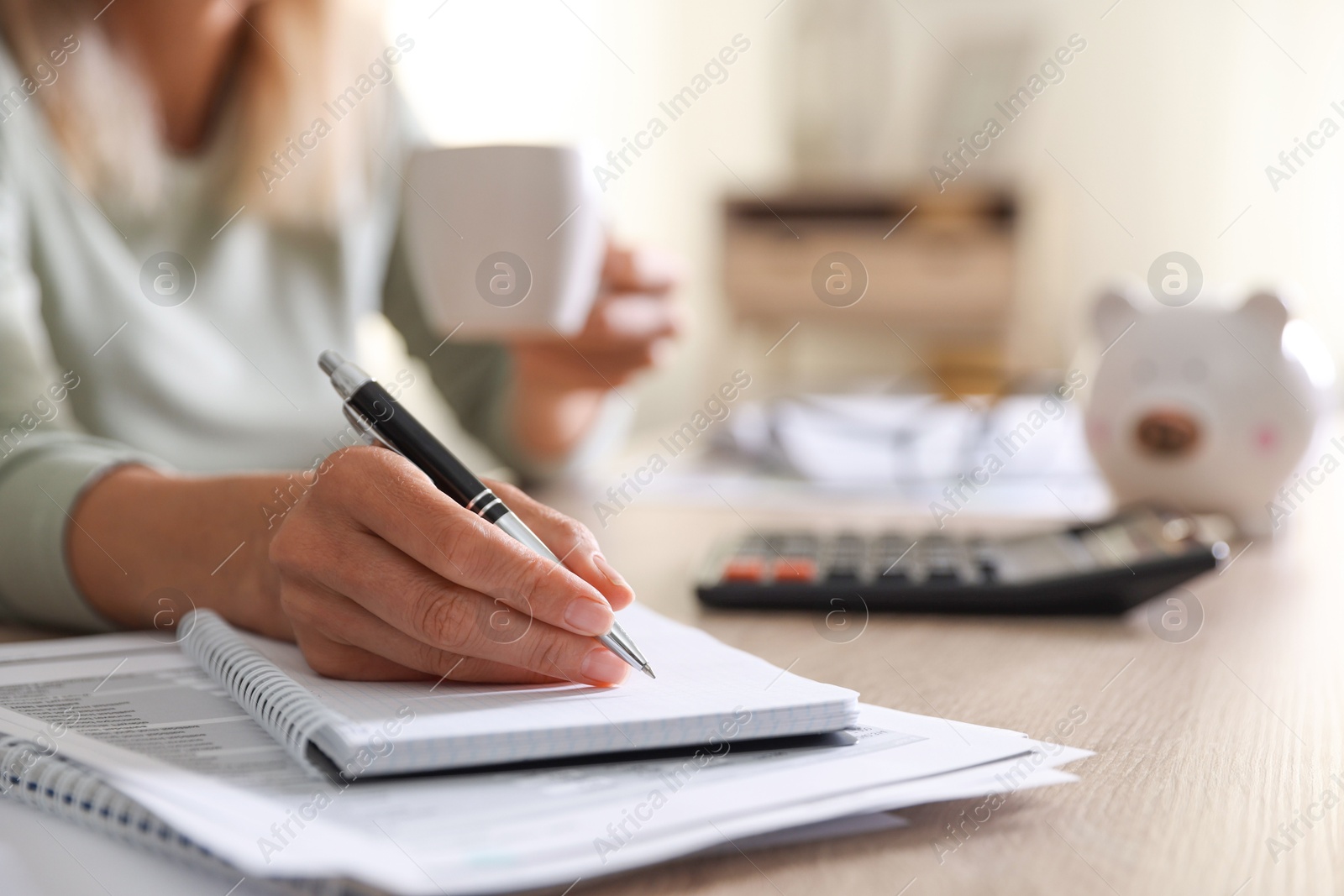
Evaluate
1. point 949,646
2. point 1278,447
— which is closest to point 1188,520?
point 1278,447

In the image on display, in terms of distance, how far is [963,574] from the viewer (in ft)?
1.93

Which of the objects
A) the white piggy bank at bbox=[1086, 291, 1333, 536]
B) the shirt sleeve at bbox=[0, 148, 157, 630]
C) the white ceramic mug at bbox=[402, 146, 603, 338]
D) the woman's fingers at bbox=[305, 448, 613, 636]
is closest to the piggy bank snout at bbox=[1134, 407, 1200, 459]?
the white piggy bank at bbox=[1086, 291, 1333, 536]

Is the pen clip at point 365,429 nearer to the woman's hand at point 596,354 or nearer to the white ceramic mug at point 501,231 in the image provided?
the white ceramic mug at point 501,231

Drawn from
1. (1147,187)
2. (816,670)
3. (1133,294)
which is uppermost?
(1147,187)

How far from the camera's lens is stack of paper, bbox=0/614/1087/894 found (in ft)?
0.85

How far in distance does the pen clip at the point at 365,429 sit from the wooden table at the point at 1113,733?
0.19 m

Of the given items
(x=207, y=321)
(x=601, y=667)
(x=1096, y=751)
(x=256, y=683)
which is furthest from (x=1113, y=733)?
(x=207, y=321)

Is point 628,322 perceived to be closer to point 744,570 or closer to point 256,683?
point 744,570

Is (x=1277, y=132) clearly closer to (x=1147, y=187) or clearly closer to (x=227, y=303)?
(x=1147, y=187)

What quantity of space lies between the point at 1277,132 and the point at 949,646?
3.25 m

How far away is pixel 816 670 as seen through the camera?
1.51ft

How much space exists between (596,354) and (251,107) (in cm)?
37

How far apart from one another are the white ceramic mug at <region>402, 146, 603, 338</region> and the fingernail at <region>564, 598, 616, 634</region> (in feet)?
1.17

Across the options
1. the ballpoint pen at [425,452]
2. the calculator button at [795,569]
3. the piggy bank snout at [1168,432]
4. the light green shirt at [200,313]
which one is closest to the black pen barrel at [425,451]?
the ballpoint pen at [425,452]
